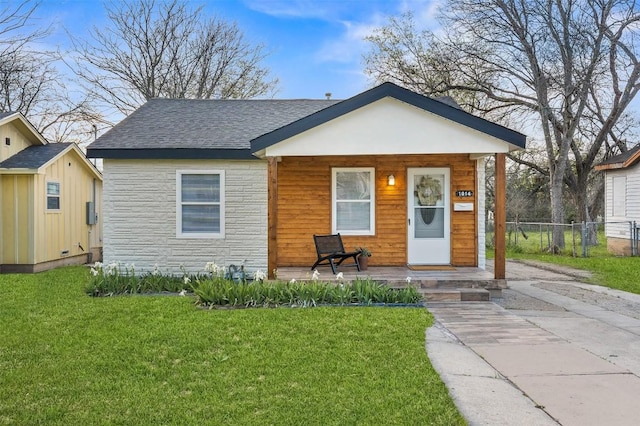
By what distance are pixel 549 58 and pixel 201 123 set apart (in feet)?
46.0

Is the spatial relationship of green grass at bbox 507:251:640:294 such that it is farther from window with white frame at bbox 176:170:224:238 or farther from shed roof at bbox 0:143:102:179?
shed roof at bbox 0:143:102:179

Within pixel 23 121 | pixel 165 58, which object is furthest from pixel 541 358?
pixel 165 58

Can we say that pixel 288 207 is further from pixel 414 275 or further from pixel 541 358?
pixel 541 358

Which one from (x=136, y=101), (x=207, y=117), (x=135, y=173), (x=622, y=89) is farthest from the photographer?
(x=136, y=101)

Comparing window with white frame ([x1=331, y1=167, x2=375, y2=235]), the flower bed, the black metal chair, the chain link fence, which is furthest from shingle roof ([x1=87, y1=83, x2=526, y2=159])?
the chain link fence

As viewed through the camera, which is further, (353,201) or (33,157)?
(33,157)

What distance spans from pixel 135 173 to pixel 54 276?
3.43 m

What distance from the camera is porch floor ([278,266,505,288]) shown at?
8094 mm

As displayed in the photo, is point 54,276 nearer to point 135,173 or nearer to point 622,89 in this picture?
point 135,173

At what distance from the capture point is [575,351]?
500cm

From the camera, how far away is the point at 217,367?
438 centimetres

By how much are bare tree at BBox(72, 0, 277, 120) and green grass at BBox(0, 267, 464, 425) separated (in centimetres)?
1879

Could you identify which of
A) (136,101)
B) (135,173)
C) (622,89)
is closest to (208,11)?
(136,101)

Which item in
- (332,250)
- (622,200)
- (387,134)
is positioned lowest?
(332,250)
